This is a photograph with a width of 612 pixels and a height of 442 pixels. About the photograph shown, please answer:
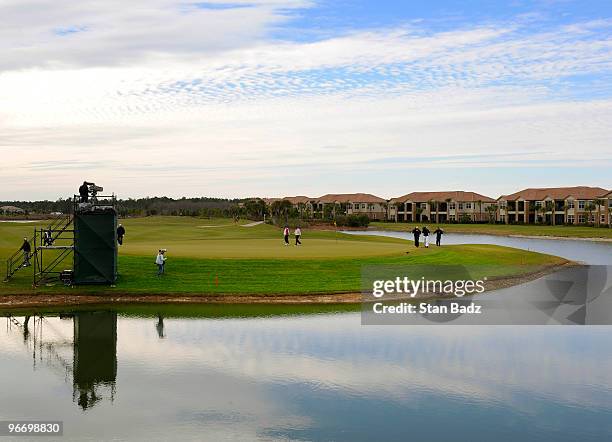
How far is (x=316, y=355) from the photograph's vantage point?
93.2ft

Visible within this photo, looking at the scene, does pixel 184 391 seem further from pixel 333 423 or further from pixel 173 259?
pixel 173 259

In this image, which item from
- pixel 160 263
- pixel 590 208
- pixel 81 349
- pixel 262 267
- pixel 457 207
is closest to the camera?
pixel 81 349

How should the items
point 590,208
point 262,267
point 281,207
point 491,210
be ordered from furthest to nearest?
1. point 491,210
2. point 281,207
3. point 590,208
4. point 262,267

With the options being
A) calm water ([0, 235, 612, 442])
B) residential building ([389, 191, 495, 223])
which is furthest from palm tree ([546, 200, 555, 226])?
calm water ([0, 235, 612, 442])

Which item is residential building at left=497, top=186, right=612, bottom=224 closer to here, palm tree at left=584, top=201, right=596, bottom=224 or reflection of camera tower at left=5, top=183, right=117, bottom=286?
palm tree at left=584, top=201, right=596, bottom=224

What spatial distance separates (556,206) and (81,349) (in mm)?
158602

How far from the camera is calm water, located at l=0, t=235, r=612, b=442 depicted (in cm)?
2033

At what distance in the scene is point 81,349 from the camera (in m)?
30.4

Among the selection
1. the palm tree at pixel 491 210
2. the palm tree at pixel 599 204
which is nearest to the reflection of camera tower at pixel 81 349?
the palm tree at pixel 599 204

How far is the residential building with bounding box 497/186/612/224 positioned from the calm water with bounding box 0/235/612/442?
136 metres

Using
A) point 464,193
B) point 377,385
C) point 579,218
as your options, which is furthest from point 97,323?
point 464,193

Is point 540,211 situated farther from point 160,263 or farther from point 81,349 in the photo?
point 81,349

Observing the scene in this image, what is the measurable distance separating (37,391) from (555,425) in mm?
17328

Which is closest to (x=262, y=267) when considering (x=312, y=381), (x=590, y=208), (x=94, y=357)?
(x=94, y=357)
